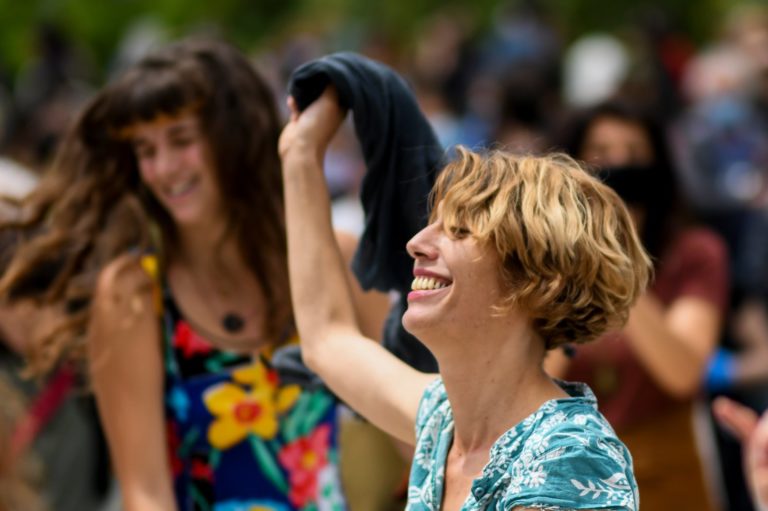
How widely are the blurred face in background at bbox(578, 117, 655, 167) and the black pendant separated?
1.57 metres

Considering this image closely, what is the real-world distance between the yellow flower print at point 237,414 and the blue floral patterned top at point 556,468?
106 cm

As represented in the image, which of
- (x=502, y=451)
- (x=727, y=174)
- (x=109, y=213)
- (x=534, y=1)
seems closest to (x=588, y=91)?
(x=534, y=1)

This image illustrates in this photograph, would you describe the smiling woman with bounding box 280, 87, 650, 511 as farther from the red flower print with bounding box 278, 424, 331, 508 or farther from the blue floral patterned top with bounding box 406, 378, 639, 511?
the red flower print with bounding box 278, 424, 331, 508

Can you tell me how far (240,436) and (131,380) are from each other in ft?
0.97

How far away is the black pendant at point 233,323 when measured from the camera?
3381 mm

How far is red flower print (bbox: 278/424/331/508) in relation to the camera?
329 cm

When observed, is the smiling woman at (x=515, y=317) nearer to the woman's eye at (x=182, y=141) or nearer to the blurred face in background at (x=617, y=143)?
the woman's eye at (x=182, y=141)

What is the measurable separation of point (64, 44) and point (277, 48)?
119 inches

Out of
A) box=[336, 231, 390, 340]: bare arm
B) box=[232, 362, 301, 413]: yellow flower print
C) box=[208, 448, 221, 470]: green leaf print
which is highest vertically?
box=[336, 231, 390, 340]: bare arm

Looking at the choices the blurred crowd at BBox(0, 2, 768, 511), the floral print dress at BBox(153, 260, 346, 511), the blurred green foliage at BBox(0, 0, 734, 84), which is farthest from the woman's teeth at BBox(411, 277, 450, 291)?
the blurred green foliage at BBox(0, 0, 734, 84)

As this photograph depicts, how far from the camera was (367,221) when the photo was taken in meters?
2.75

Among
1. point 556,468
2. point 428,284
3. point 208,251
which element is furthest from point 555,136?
point 556,468

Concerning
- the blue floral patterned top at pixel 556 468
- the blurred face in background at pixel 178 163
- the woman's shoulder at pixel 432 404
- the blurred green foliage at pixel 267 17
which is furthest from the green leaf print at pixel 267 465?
the blurred green foliage at pixel 267 17

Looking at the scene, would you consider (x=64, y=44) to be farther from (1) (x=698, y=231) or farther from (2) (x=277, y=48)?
(1) (x=698, y=231)
